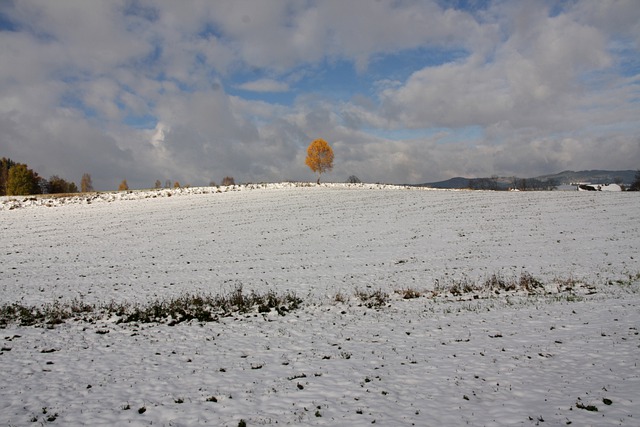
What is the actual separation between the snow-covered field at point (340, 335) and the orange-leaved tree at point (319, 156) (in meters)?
55.9

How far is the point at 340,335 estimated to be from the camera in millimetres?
13773

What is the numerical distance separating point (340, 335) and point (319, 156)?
80.6 metres

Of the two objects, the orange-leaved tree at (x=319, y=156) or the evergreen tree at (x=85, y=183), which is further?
the evergreen tree at (x=85, y=183)

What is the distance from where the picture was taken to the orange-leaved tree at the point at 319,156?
3622 inches

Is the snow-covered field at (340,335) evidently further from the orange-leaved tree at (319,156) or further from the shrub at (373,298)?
the orange-leaved tree at (319,156)

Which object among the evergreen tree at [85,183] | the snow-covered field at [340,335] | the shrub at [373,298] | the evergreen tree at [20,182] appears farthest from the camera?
the evergreen tree at [85,183]

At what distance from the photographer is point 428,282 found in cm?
2241

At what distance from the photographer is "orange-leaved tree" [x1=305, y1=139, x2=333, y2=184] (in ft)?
302

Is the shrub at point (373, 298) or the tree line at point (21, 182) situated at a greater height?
the tree line at point (21, 182)

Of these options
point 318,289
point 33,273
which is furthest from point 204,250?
point 318,289

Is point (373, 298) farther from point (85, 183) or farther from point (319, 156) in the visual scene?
point (85, 183)

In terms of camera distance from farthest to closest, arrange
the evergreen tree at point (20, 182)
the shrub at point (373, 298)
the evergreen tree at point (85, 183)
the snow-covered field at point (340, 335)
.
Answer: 1. the evergreen tree at point (85, 183)
2. the evergreen tree at point (20, 182)
3. the shrub at point (373, 298)
4. the snow-covered field at point (340, 335)

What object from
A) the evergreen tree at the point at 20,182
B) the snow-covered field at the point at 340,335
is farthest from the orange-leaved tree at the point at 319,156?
the evergreen tree at the point at 20,182

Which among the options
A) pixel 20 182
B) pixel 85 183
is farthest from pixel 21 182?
pixel 85 183
